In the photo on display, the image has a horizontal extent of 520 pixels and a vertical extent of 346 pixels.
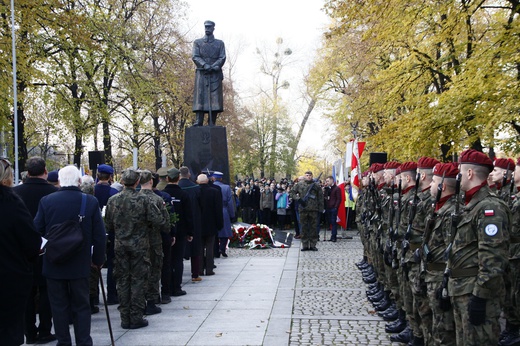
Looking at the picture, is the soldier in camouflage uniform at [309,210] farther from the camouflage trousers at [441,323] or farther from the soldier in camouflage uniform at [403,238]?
the camouflage trousers at [441,323]

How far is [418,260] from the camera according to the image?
5.74 m

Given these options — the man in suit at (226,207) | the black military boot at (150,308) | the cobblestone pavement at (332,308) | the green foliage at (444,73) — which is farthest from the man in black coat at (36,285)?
the green foliage at (444,73)

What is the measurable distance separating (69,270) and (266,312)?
11.0 ft

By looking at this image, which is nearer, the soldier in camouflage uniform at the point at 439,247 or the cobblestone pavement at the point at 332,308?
the soldier in camouflage uniform at the point at 439,247

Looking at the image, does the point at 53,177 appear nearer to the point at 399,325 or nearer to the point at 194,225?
the point at 194,225

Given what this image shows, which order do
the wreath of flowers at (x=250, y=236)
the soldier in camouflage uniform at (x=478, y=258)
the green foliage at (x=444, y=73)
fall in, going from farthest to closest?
the wreath of flowers at (x=250, y=236)
the green foliage at (x=444, y=73)
the soldier in camouflage uniform at (x=478, y=258)

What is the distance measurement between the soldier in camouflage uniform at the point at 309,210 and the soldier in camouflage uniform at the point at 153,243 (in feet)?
26.8

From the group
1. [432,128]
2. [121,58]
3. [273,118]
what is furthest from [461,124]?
[273,118]

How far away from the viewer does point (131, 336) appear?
291 inches

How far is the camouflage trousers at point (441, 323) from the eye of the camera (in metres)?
5.16

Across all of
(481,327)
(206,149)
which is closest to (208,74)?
(206,149)

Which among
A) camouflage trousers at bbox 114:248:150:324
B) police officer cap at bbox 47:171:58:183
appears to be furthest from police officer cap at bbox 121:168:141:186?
police officer cap at bbox 47:171:58:183

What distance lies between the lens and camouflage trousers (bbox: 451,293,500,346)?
181 inches

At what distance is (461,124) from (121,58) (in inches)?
612
